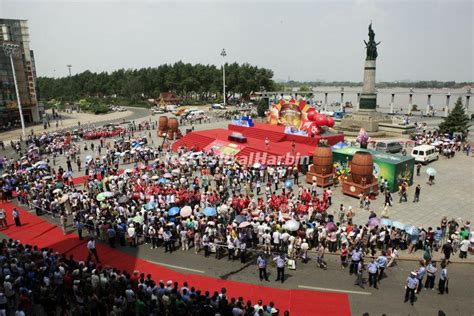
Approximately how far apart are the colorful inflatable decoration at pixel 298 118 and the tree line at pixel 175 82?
58.6 m

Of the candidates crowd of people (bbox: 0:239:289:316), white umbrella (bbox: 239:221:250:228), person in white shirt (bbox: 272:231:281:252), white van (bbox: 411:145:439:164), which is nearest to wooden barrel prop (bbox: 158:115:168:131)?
white van (bbox: 411:145:439:164)

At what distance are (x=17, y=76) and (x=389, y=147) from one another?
56.7 metres

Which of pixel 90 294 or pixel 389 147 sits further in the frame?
pixel 389 147

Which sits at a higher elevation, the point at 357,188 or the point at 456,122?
the point at 456,122

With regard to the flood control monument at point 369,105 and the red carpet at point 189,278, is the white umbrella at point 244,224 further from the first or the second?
the flood control monument at point 369,105

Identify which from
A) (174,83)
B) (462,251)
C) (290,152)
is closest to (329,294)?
(462,251)

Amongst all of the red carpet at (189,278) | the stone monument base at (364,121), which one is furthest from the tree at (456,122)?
the red carpet at (189,278)

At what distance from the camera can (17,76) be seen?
188 feet

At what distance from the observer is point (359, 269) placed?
1330cm

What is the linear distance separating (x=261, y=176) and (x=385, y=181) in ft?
28.4

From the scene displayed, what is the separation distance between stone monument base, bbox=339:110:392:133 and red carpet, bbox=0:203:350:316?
3213cm

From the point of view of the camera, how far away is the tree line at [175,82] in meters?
95.0

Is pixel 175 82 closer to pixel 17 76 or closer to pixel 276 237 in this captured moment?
pixel 17 76

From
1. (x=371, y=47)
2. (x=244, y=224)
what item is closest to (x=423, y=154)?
(x=371, y=47)
